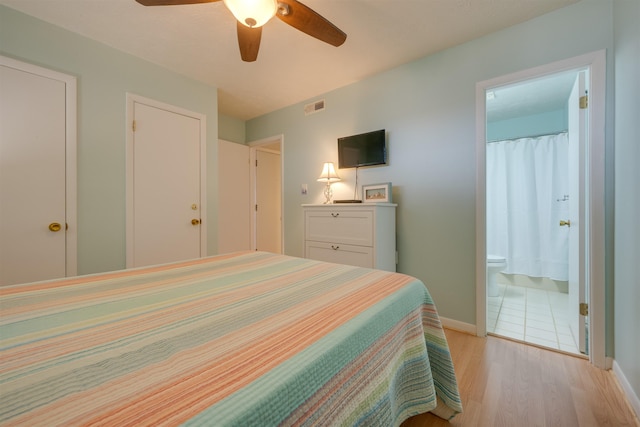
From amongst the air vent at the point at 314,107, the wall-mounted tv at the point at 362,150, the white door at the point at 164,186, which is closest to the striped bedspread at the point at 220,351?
the white door at the point at 164,186

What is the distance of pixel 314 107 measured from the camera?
10.2 ft

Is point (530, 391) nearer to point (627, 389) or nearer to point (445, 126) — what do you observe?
point (627, 389)

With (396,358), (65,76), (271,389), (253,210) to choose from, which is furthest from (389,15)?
(253,210)

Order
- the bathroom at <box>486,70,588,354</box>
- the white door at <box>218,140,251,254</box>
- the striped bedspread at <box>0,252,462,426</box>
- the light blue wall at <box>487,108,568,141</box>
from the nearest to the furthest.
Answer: the striped bedspread at <box>0,252,462,426</box>, the bathroom at <box>486,70,588,354</box>, the light blue wall at <box>487,108,568,141</box>, the white door at <box>218,140,251,254</box>

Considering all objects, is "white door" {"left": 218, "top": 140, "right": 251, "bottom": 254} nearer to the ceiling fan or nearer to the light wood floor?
the ceiling fan

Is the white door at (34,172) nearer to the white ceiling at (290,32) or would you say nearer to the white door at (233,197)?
the white ceiling at (290,32)

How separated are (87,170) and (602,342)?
3.86m

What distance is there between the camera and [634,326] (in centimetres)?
126

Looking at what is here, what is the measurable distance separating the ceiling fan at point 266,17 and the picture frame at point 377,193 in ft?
4.17

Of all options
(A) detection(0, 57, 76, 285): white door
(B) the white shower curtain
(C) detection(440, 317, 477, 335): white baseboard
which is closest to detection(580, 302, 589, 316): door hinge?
(C) detection(440, 317, 477, 335): white baseboard

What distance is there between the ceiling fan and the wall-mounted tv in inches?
43.7

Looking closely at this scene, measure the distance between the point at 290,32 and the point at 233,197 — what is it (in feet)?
7.75

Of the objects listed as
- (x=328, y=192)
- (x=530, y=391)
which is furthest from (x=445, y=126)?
(x=530, y=391)

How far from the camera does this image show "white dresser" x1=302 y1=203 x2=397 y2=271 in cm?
219
